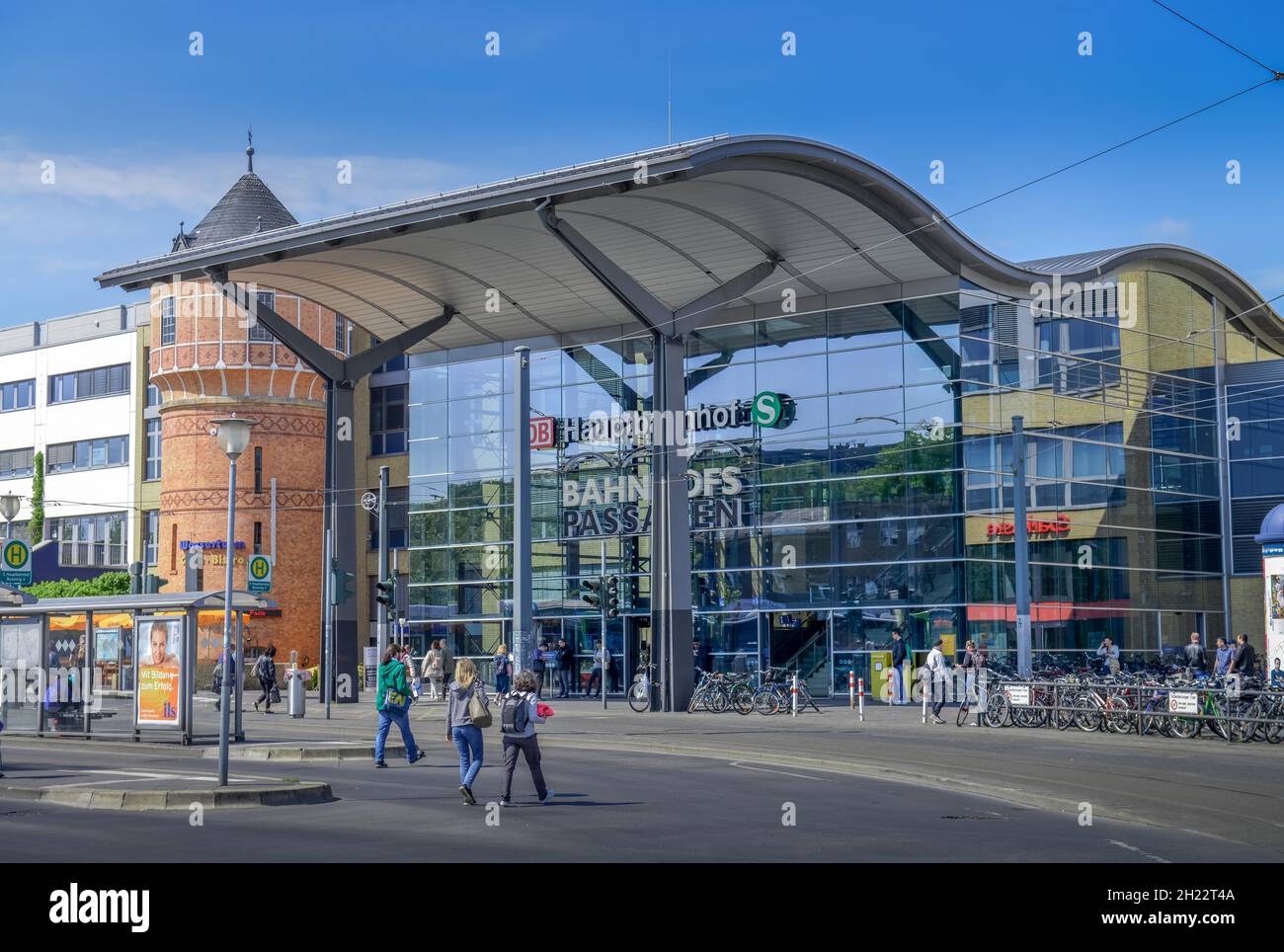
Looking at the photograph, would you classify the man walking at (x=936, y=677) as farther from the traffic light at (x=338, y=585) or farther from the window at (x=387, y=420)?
the window at (x=387, y=420)

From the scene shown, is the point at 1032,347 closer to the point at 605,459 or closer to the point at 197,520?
the point at 605,459

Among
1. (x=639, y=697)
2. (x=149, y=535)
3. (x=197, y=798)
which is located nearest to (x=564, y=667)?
(x=639, y=697)

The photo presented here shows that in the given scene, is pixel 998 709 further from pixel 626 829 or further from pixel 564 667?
pixel 626 829

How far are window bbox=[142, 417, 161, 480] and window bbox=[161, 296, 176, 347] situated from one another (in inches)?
441

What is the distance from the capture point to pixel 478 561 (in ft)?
157

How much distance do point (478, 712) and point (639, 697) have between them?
20.6 m

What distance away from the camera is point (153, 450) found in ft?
232

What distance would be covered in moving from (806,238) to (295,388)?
97.6 feet

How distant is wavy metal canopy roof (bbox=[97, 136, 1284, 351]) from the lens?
31.8 m

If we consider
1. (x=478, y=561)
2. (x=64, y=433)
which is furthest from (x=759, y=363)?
(x=64, y=433)

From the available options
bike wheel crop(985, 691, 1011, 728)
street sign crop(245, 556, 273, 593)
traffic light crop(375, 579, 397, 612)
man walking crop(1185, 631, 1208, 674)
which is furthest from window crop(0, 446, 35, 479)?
bike wheel crop(985, 691, 1011, 728)

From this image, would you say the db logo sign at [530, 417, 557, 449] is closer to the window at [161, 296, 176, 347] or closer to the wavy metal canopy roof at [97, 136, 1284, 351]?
the wavy metal canopy roof at [97, 136, 1284, 351]

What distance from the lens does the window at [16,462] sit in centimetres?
7619
